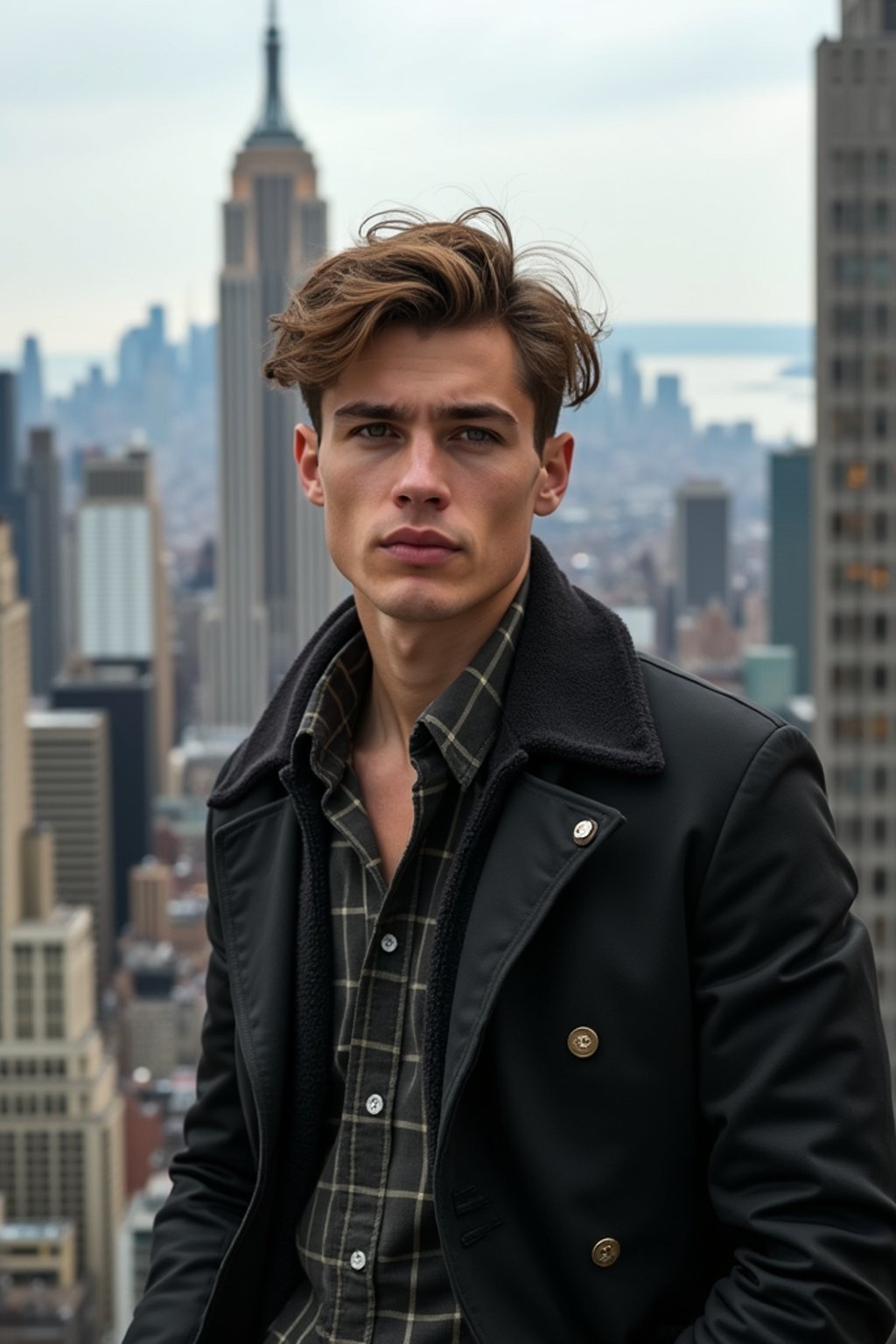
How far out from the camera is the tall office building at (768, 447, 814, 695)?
79938 mm

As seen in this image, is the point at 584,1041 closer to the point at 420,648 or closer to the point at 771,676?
the point at 420,648

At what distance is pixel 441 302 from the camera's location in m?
2.29

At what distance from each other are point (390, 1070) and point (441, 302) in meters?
0.85

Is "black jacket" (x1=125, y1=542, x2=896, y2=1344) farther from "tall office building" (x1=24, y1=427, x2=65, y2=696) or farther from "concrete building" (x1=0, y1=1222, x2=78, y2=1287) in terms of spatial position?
"tall office building" (x1=24, y1=427, x2=65, y2=696)

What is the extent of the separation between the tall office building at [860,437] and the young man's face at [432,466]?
31.0 metres

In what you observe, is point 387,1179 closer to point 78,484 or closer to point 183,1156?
point 183,1156

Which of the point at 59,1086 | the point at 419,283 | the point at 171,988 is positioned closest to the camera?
the point at 419,283

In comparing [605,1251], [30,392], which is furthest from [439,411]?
[30,392]

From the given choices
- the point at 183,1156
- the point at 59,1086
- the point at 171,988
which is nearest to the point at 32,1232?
the point at 59,1086

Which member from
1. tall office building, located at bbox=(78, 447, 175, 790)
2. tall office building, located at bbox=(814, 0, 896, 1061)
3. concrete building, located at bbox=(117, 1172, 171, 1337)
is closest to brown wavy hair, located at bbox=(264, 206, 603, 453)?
tall office building, located at bbox=(814, 0, 896, 1061)

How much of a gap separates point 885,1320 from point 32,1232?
52.6 metres

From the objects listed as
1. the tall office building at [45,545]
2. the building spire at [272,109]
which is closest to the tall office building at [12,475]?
the tall office building at [45,545]

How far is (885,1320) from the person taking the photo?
2115 millimetres

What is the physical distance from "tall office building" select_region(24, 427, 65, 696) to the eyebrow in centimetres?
9382
